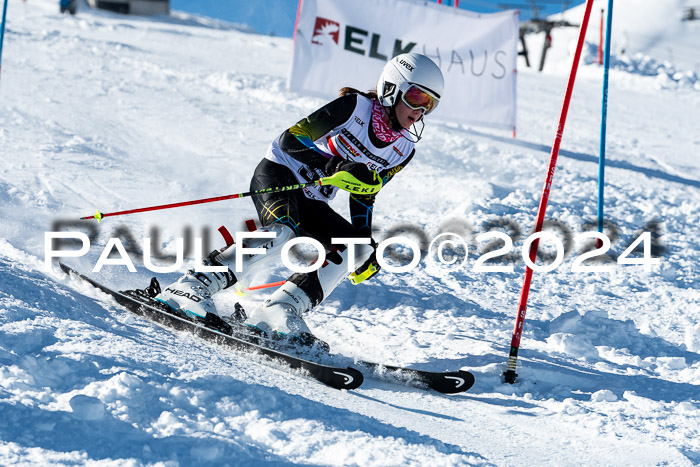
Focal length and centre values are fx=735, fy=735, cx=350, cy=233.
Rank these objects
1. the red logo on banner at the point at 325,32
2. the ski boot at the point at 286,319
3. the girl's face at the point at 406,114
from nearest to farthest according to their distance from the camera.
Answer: the ski boot at the point at 286,319
the girl's face at the point at 406,114
the red logo on banner at the point at 325,32

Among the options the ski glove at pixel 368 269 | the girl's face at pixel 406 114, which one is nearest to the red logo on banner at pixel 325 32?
the girl's face at pixel 406 114

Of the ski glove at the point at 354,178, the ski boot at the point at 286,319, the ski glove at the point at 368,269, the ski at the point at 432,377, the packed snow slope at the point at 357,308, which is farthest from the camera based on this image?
the ski glove at the point at 368,269

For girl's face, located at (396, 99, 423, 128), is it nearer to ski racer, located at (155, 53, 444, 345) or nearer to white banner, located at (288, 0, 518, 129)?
ski racer, located at (155, 53, 444, 345)

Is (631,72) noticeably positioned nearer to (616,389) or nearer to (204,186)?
(204,186)

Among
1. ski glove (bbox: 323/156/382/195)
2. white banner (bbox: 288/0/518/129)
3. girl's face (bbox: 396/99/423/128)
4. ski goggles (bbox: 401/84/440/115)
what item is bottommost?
ski glove (bbox: 323/156/382/195)

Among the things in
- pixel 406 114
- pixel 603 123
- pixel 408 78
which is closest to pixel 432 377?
pixel 406 114

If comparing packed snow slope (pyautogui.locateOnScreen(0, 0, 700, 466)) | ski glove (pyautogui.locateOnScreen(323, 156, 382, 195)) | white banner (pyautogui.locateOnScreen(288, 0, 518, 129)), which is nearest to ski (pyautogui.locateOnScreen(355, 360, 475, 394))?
packed snow slope (pyautogui.locateOnScreen(0, 0, 700, 466))

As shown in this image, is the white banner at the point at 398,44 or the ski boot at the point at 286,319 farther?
the white banner at the point at 398,44

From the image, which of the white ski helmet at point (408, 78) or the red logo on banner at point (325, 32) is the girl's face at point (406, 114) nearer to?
the white ski helmet at point (408, 78)

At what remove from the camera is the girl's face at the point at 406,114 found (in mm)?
4059

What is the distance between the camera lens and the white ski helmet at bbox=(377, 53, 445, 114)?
398cm

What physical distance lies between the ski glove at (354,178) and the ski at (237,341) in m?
0.94

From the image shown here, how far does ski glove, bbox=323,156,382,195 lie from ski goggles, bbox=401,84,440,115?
1.40ft

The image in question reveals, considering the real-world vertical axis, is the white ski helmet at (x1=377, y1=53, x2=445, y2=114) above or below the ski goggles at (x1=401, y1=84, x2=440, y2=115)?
above
